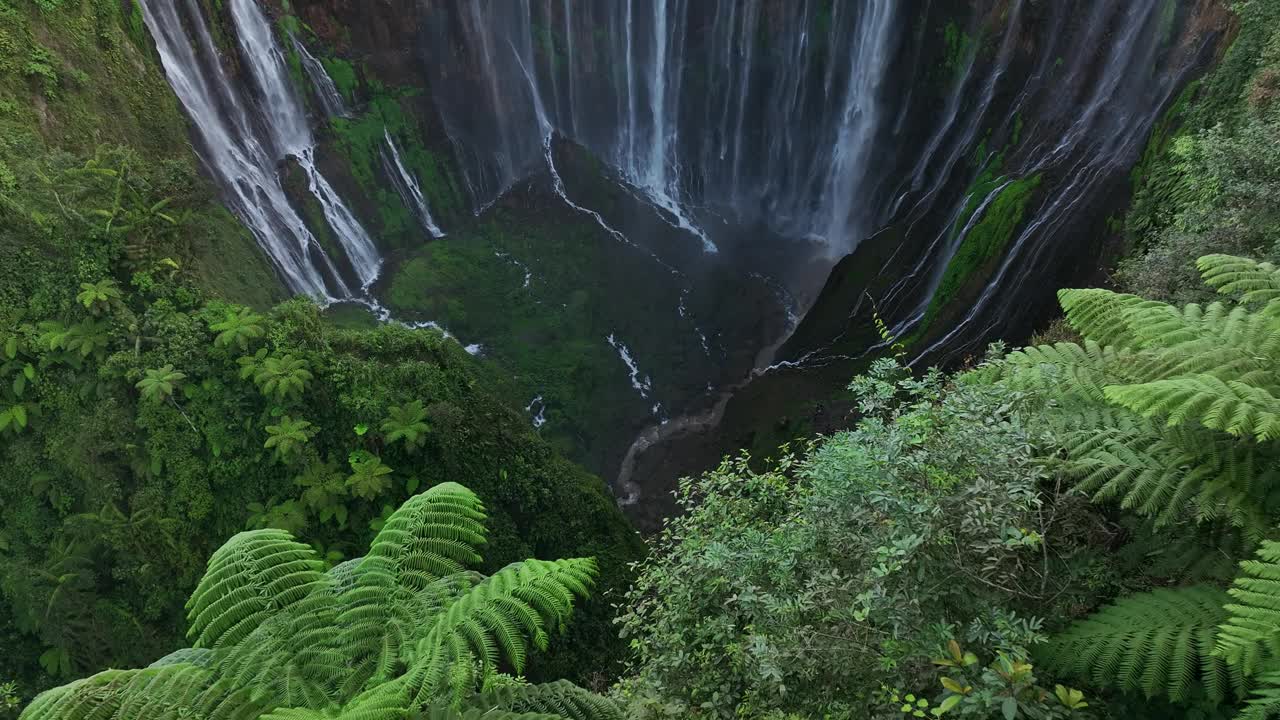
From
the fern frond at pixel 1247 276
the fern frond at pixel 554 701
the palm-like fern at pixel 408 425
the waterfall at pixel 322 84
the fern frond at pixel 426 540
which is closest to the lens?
the fern frond at pixel 554 701

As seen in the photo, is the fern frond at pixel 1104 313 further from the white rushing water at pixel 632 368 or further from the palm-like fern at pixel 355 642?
the white rushing water at pixel 632 368

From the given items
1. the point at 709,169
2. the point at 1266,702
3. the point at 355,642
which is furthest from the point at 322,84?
the point at 1266,702

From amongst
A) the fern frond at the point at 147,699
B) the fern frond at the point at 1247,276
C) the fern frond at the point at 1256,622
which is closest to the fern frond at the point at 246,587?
the fern frond at the point at 147,699

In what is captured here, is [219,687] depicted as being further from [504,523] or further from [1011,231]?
[1011,231]

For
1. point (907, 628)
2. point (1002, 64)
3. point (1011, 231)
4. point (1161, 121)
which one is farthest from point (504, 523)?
point (1002, 64)

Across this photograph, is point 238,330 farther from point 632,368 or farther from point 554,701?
point 632,368

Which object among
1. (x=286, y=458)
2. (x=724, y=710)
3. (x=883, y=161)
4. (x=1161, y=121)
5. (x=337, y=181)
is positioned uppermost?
(x=337, y=181)

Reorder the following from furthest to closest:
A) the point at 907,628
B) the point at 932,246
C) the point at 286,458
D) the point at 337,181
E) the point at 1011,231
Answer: the point at 337,181 → the point at 932,246 → the point at 1011,231 → the point at 286,458 → the point at 907,628
